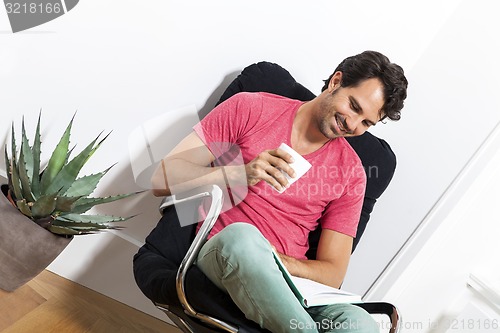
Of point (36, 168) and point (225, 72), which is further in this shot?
point (225, 72)

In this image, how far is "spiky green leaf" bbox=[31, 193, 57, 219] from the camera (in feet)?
5.91

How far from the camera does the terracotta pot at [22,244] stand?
1.85 meters

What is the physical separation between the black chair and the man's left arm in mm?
60

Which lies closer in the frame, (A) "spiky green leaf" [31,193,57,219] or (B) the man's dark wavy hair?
(A) "spiky green leaf" [31,193,57,219]

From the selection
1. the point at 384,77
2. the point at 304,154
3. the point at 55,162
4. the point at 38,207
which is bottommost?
the point at 38,207

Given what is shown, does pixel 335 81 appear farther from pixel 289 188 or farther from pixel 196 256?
pixel 196 256

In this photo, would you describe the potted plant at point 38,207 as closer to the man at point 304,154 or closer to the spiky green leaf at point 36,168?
the spiky green leaf at point 36,168

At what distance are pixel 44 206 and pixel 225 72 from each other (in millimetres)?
793

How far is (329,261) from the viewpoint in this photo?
1983 millimetres

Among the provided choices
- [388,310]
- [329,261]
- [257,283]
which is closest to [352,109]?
[329,261]

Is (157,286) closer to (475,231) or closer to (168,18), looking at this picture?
(168,18)

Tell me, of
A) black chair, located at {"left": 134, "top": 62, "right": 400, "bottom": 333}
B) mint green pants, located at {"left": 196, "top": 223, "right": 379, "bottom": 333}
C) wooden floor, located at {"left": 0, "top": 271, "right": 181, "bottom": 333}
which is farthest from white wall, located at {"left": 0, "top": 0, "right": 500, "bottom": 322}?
mint green pants, located at {"left": 196, "top": 223, "right": 379, "bottom": 333}

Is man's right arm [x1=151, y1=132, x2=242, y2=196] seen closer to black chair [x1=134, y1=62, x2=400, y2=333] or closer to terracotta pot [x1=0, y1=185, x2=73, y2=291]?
black chair [x1=134, y1=62, x2=400, y2=333]

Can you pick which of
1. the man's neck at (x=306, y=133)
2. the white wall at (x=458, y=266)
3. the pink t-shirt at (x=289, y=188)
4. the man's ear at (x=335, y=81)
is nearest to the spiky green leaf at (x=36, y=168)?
the pink t-shirt at (x=289, y=188)
